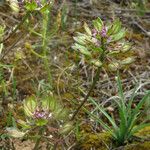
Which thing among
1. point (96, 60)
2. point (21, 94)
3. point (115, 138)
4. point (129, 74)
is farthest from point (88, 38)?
point (129, 74)

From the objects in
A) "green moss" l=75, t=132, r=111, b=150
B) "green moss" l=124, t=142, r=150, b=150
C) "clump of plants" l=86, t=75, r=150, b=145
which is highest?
"clump of plants" l=86, t=75, r=150, b=145

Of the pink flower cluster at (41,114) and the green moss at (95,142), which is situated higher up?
the pink flower cluster at (41,114)

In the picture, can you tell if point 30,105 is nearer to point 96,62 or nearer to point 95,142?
point 96,62

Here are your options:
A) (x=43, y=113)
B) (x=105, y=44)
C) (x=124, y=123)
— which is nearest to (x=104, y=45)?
(x=105, y=44)

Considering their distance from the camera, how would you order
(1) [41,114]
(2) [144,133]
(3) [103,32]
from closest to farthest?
(1) [41,114], (3) [103,32], (2) [144,133]

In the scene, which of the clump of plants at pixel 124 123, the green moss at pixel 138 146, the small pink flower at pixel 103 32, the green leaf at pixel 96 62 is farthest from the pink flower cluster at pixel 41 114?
the green moss at pixel 138 146

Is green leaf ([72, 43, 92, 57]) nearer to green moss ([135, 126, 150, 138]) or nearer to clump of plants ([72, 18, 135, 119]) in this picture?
clump of plants ([72, 18, 135, 119])

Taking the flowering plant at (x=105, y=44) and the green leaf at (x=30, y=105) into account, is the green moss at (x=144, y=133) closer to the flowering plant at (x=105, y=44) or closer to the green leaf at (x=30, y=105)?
the flowering plant at (x=105, y=44)

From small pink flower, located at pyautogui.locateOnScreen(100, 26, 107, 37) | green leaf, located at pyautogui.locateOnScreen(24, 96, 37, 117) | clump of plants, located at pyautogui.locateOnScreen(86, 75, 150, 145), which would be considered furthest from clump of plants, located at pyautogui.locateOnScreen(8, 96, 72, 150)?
clump of plants, located at pyautogui.locateOnScreen(86, 75, 150, 145)
